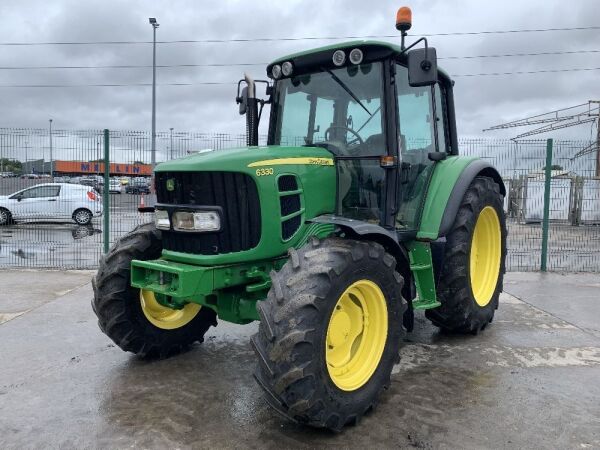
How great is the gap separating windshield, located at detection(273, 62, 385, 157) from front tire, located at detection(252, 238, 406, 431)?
116 cm

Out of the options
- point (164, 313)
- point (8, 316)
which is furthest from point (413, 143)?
point (8, 316)

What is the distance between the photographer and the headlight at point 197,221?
142 inches

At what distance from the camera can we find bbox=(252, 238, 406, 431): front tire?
9.68 feet

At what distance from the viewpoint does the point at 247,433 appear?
3201 mm

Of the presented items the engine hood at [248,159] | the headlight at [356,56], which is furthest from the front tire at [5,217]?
the headlight at [356,56]

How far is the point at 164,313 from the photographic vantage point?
460 centimetres

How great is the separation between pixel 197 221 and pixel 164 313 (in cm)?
132

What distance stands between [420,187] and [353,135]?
84 centimetres

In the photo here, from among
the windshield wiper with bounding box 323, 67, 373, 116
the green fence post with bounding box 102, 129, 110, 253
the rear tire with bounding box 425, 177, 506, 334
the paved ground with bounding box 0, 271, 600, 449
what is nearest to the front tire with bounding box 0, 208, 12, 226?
the green fence post with bounding box 102, 129, 110, 253

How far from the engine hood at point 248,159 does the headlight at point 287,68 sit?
2.60 feet

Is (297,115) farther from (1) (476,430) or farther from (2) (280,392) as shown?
(1) (476,430)

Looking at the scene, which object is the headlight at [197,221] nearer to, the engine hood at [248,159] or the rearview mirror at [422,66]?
the engine hood at [248,159]

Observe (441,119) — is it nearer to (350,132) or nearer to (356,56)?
(350,132)

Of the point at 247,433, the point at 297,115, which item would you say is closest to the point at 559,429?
the point at 247,433
